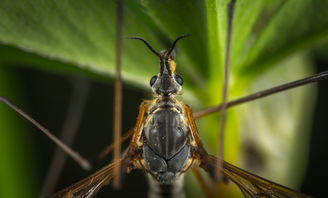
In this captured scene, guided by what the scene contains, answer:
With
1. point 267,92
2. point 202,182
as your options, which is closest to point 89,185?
point 202,182

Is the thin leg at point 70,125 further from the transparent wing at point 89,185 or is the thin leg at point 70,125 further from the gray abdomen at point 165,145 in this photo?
the gray abdomen at point 165,145

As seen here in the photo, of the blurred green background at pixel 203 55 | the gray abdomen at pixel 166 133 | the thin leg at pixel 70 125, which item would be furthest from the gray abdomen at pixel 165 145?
the thin leg at pixel 70 125

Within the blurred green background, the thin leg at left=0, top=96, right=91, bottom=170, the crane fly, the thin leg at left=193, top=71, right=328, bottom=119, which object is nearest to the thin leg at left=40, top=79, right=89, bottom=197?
the blurred green background

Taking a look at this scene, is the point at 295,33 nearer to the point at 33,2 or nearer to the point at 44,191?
the point at 33,2

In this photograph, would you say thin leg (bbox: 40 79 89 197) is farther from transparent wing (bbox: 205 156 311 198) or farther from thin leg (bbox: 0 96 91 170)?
transparent wing (bbox: 205 156 311 198)

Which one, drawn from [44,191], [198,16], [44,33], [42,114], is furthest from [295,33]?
[42,114]
